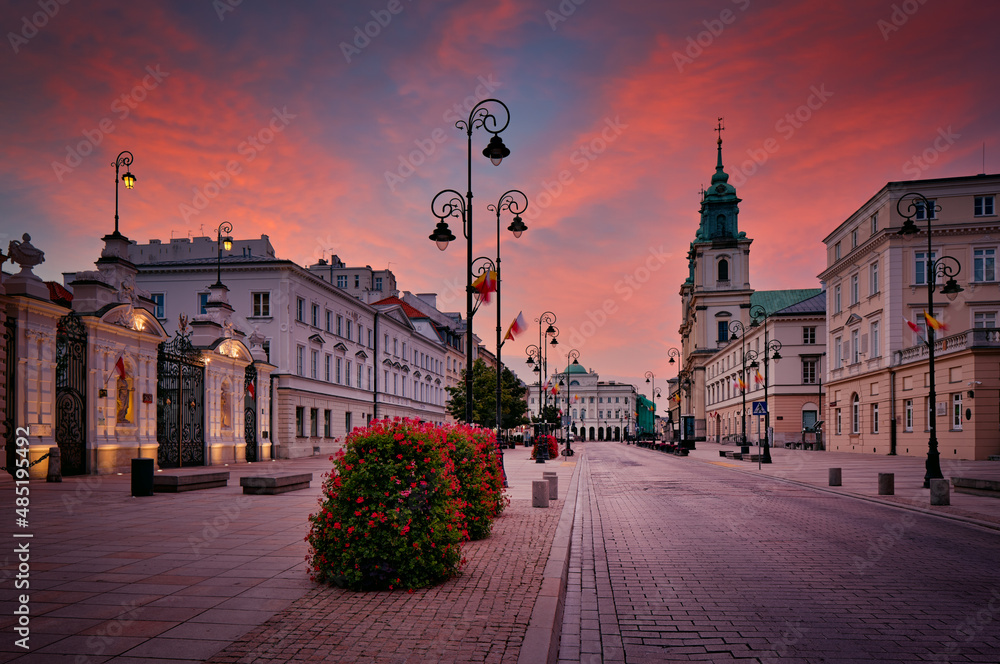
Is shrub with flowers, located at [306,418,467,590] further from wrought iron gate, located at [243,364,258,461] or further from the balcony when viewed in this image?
the balcony

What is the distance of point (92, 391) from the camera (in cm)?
2209

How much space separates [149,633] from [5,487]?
1473 cm

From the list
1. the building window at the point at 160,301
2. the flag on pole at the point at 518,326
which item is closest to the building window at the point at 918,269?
the flag on pole at the point at 518,326

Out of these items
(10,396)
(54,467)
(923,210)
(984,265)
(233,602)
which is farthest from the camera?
(923,210)

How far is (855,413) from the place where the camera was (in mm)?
50344

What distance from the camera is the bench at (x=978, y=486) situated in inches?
681

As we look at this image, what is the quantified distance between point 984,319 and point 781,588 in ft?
140

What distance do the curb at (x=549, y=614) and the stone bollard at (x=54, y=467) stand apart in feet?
51.7

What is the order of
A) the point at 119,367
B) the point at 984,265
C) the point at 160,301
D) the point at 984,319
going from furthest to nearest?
the point at 160,301
the point at 984,265
the point at 984,319
the point at 119,367

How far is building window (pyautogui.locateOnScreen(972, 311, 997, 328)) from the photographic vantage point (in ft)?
138

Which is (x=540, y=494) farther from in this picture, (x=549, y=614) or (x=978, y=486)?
(x=978, y=486)

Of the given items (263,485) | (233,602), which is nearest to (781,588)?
(233,602)

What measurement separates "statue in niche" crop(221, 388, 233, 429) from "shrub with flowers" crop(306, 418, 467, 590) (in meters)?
26.3

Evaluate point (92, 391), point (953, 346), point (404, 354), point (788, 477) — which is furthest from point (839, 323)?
point (92, 391)
